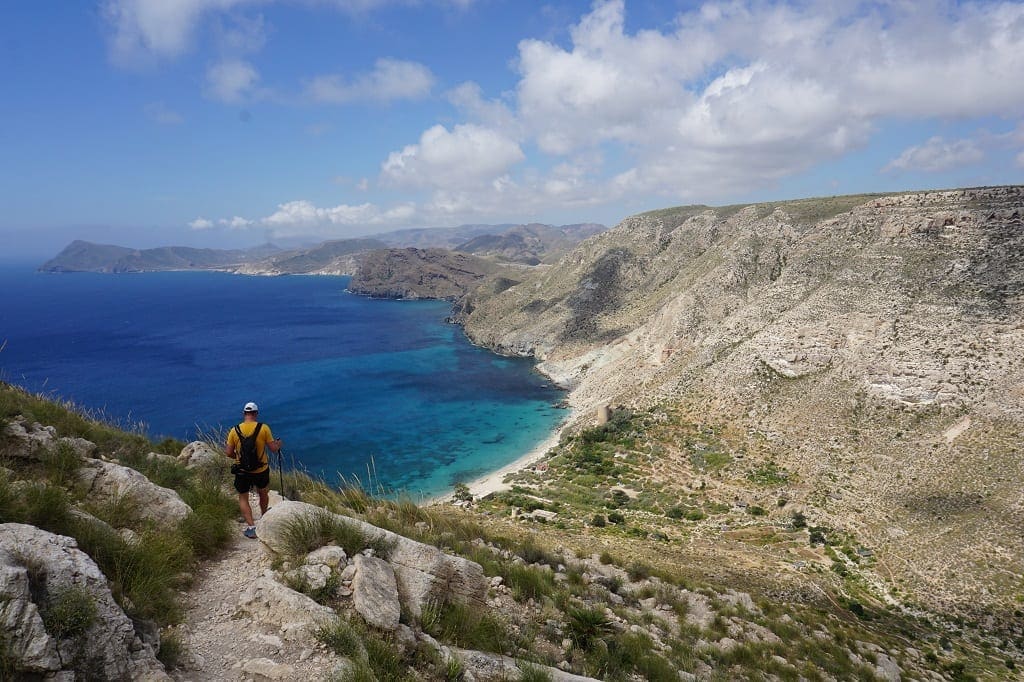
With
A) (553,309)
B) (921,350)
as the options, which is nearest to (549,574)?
(921,350)

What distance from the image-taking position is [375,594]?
6152mm

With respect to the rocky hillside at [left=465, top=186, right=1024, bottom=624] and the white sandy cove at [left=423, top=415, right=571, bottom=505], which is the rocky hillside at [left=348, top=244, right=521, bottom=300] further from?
the white sandy cove at [left=423, top=415, right=571, bottom=505]

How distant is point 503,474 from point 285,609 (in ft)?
120

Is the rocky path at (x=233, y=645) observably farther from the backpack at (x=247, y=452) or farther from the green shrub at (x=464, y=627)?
the backpack at (x=247, y=452)

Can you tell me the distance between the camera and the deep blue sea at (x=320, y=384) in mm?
46688

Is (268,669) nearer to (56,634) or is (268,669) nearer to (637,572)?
(56,634)

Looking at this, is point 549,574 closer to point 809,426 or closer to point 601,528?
point 601,528

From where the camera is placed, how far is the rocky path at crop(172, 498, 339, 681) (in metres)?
4.84

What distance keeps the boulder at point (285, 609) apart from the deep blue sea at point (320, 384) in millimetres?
9983

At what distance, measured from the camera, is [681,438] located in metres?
38.7

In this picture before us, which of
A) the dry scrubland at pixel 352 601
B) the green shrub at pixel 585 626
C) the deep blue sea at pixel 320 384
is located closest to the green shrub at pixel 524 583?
the dry scrubland at pixel 352 601

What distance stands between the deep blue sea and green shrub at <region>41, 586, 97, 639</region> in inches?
461

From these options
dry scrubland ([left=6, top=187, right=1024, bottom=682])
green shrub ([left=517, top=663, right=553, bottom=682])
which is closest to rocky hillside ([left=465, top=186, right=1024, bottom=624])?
dry scrubland ([left=6, top=187, right=1024, bottom=682])

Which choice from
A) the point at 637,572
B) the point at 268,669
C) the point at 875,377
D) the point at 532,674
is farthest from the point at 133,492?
the point at 875,377
